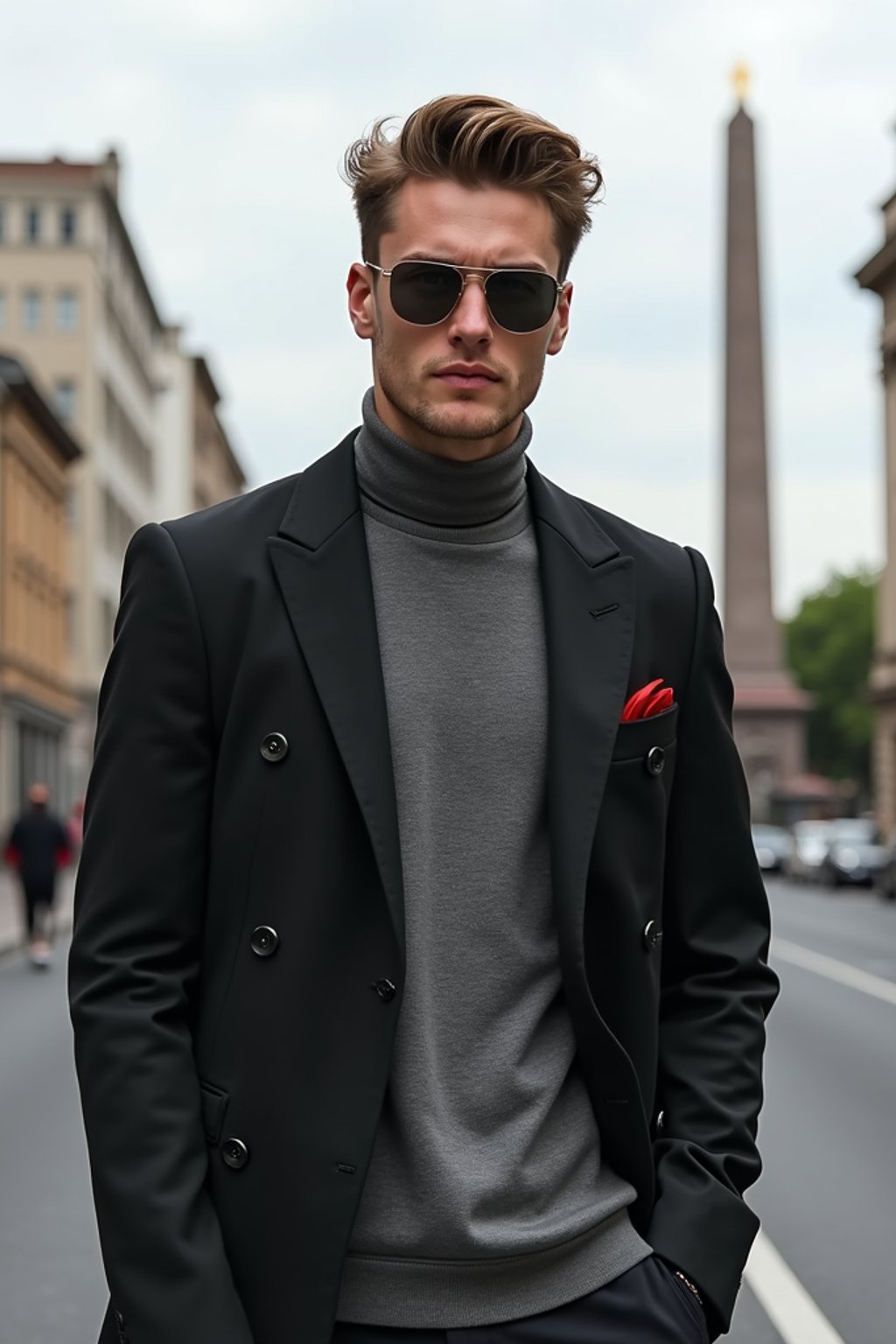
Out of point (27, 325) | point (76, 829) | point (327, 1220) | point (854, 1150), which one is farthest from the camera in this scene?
point (27, 325)

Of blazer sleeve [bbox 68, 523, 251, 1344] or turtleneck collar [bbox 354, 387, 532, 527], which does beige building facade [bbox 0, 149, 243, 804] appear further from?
blazer sleeve [bbox 68, 523, 251, 1344]

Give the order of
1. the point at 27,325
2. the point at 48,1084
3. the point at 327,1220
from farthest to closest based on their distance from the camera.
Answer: the point at 27,325
the point at 48,1084
the point at 327,1220

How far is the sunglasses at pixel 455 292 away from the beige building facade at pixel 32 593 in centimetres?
5319

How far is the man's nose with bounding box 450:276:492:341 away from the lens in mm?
2744

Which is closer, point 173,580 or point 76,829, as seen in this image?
point 173,580

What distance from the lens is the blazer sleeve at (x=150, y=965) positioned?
2.45m

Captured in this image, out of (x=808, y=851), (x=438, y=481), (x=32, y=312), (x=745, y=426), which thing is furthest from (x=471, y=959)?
(x=32, y=312)

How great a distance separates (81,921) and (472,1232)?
54 centimetres

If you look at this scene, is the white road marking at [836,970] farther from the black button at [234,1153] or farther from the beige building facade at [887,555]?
the beige building facade at [887,555]

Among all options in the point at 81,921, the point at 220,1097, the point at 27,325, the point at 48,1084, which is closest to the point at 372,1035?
the point at 220,1097

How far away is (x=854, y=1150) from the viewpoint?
10273mm

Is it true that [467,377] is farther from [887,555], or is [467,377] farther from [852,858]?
[887,555]

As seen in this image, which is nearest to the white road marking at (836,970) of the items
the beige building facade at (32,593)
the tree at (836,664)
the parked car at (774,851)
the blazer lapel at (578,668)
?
the blazer lapel at (578,668)

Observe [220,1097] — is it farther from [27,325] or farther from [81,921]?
[27,325]
